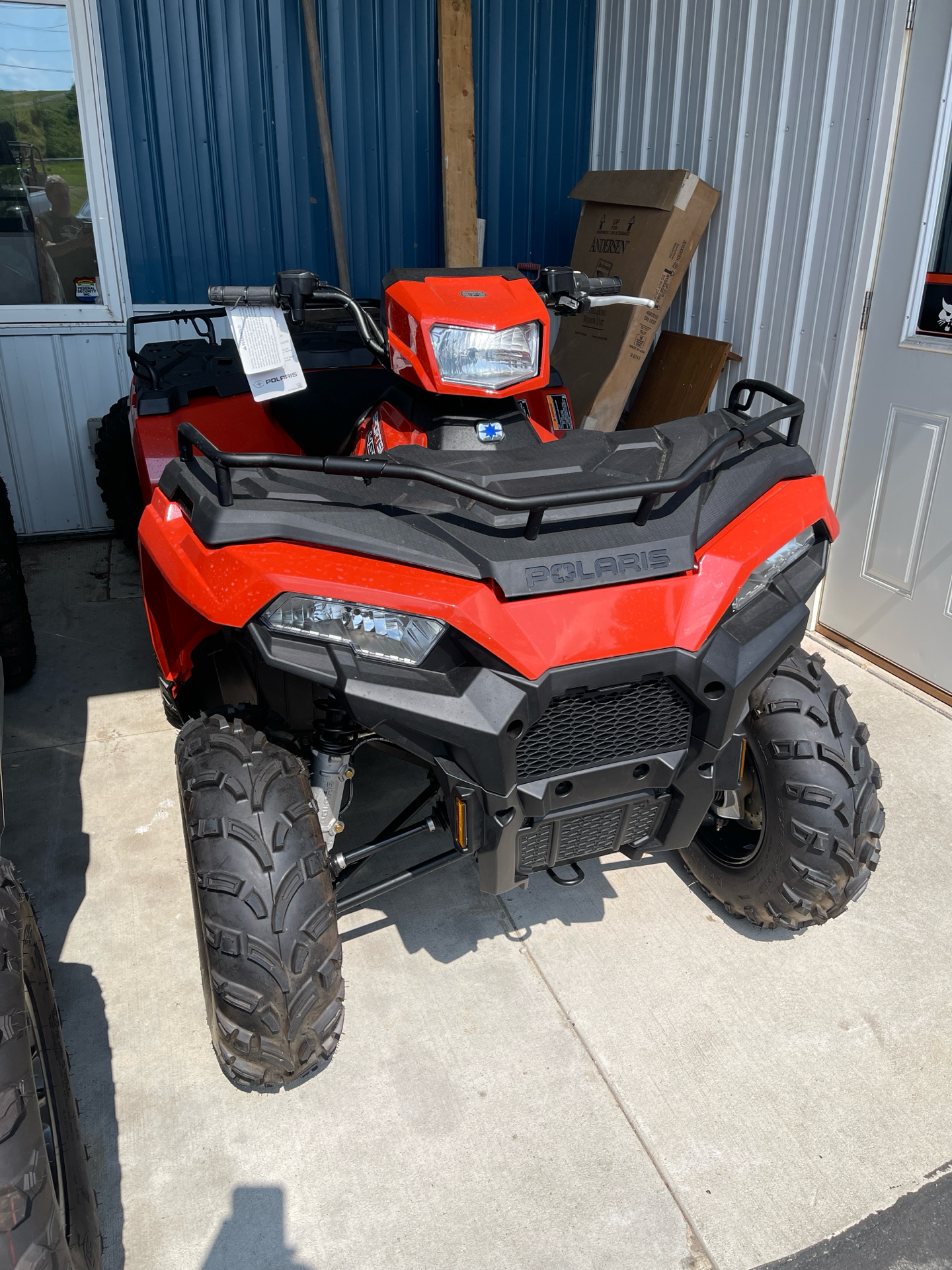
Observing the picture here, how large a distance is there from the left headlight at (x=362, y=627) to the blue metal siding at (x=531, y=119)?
15.4 ft

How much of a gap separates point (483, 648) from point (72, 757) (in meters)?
2.11

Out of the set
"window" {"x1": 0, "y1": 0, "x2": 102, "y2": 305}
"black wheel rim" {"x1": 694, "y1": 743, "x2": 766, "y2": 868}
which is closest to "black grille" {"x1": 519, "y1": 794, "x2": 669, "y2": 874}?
"black wheel rim" {"x1": 694, "y1": 743, "x2": 766, "y2": 868}

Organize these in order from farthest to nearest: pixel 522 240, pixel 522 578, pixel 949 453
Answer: pixel 522 240 → pixel 949 453 → pixel 522 578

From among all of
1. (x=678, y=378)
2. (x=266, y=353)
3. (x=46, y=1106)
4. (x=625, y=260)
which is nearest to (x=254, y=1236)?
(x=46, y=1106)

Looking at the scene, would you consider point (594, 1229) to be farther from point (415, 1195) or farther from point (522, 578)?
point (522, 578)

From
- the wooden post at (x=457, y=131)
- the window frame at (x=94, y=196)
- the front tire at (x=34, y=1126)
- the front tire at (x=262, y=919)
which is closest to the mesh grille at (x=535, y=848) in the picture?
the front tire at (x=262, y=919)

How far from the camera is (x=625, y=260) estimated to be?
15.6 ft

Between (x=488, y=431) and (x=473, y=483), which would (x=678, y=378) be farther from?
(x=473, y=483)

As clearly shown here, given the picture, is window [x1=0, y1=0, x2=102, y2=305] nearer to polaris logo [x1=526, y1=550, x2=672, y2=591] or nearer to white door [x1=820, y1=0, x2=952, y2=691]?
white door [x1=820, y1=0, x2=952, y2=691]

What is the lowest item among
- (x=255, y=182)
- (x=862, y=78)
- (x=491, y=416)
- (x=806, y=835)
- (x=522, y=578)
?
(x=806, y=835)

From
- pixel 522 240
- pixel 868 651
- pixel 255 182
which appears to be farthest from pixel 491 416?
pixel 522 240

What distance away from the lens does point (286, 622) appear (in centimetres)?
164

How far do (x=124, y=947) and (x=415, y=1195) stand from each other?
3.27 ft

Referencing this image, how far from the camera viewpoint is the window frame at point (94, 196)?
4.57 metres
